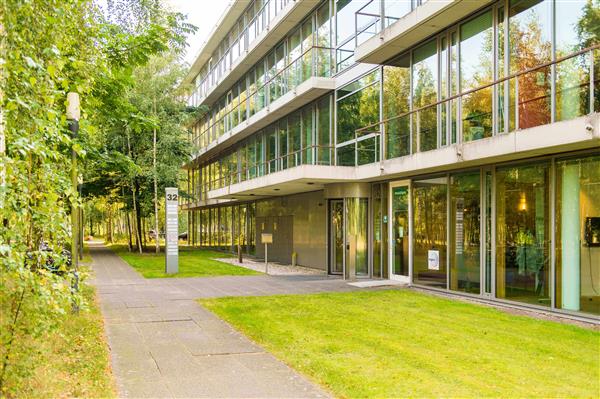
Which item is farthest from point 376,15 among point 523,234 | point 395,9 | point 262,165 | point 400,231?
point 262,165

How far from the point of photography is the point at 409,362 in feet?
22.8

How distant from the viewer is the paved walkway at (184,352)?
232 inches

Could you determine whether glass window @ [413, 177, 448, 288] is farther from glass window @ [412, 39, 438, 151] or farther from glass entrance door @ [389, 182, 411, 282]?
glass window @ [412, 39, 438, 151]

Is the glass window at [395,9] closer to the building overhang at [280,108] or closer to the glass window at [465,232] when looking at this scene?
the building overhang at [280,108]

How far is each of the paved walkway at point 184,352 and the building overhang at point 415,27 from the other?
6.43 metres

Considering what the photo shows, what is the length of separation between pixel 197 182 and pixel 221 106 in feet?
28.2

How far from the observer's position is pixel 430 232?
554 inches

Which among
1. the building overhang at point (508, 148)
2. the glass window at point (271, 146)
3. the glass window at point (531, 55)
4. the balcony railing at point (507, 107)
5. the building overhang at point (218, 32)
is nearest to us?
the building overhang at point (508, 148)

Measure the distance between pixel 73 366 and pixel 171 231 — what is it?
42.4 feet

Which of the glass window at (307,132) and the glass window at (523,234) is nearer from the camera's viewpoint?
the glass window at (523,234)

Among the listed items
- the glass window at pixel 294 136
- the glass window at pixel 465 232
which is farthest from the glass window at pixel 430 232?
the glass window at pixel 294 136

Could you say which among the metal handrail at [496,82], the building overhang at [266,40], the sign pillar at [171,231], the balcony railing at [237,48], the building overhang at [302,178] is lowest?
the sign pillar at [171,231]

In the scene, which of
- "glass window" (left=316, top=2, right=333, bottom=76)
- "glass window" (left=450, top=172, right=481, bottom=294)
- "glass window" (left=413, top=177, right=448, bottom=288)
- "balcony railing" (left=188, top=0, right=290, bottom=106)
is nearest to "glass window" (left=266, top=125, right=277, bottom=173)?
"balcony railing" (left=188, top=0, right=290, bottom=106)

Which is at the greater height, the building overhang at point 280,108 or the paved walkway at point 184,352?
the building overhang at point 280,108
